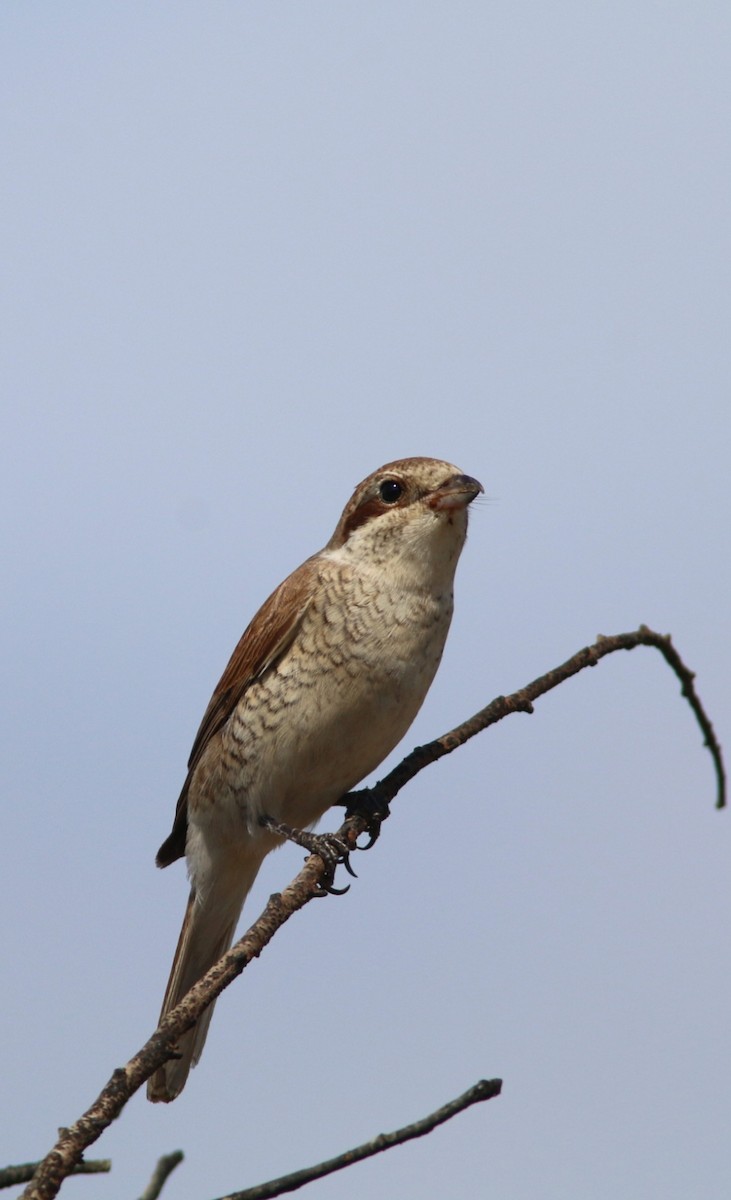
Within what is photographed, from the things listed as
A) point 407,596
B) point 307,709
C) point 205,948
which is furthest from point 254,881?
point 407,596

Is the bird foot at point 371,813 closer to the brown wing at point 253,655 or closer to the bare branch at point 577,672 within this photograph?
the brown wing at point 253,655

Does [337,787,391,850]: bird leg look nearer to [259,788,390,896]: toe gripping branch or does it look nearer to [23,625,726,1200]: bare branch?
[259,788,390,896]: toe gripping branch

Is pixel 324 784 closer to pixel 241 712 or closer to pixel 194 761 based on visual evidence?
pixel 241 712

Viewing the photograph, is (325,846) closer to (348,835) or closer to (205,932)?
(348,835)

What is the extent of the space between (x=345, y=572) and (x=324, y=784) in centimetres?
77

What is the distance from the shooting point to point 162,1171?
2289 mm

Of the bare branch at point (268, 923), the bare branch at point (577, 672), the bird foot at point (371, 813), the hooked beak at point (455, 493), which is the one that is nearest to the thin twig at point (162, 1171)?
the bare branch at point (268, 923)

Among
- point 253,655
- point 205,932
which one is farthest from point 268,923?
point 205,932

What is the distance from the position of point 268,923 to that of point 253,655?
8.03 ft

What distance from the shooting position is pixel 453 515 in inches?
187

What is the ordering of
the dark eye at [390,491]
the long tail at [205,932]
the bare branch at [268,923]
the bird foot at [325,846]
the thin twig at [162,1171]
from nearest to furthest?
1. the bare branch at [268,923]
2. the thin twig at [162,1171]
3. the bird foot at [325,846]
4. the dark eye at [390,491]
5. the long tail at [205,932]

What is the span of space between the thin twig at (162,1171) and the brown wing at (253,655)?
281 cm

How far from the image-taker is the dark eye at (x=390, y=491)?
4957mm

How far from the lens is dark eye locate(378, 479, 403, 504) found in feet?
16.3
